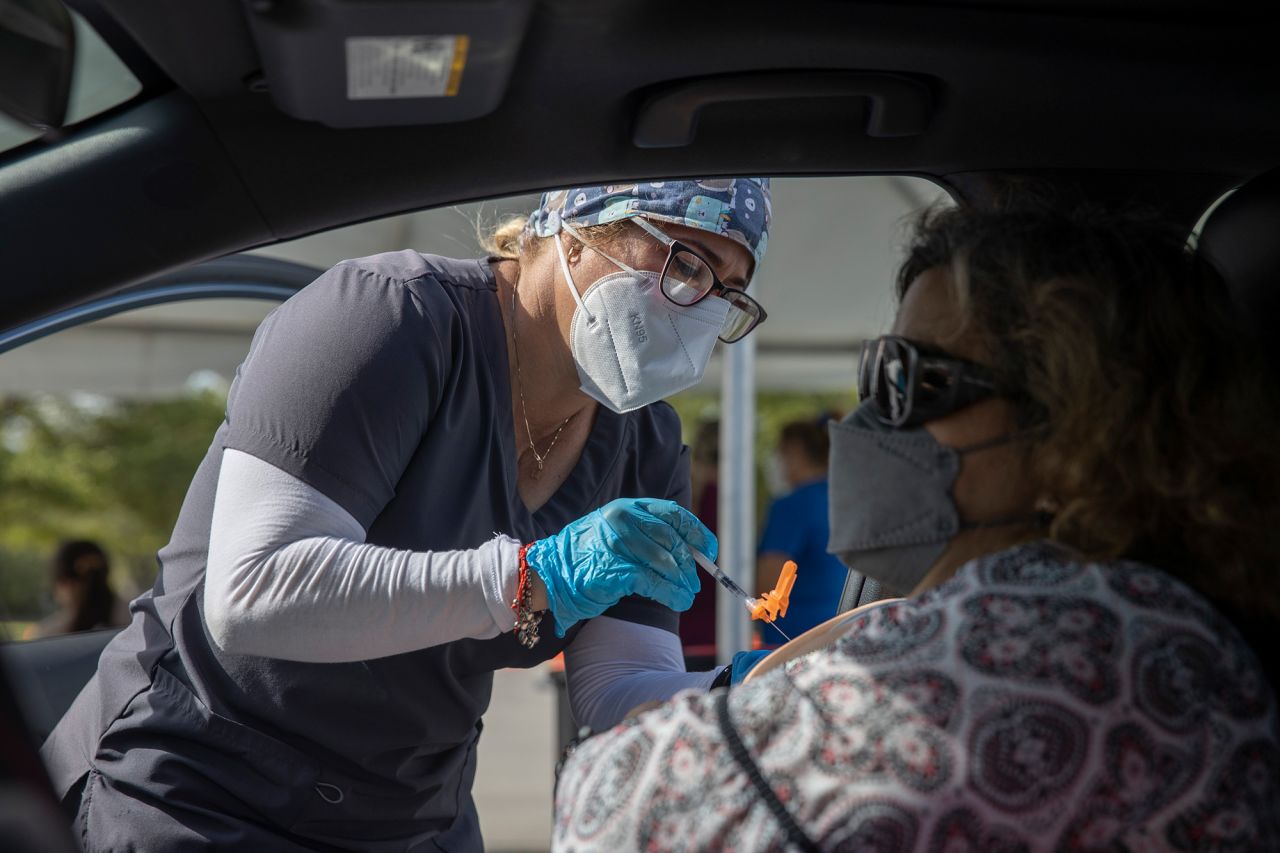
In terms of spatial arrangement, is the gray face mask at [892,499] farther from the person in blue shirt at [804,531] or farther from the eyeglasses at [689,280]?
the person in blue shirt at [804,531]

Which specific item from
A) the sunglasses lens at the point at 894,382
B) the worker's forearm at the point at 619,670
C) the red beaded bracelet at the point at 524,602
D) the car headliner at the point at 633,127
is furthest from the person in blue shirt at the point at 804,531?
the sunglasses lens at the point at 894,382

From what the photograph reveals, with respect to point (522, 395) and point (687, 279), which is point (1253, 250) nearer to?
point (687, 279)

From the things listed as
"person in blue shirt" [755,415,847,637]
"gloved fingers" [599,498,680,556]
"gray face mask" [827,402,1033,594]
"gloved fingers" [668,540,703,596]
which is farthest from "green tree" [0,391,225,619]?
"gray face mask" [827,402,1033,594]

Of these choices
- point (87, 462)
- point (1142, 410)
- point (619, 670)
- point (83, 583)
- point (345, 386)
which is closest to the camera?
point (1142, 410)

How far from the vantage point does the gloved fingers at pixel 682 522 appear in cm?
180

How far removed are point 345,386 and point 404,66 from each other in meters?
0.49

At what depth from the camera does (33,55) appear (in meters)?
1.36

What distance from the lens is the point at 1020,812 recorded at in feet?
3.36

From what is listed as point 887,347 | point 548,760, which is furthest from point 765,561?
point 887,347

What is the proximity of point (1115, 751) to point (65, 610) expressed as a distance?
212 inches

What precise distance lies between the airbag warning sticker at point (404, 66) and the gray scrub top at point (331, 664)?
0.42m

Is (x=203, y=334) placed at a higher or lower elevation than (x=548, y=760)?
higher

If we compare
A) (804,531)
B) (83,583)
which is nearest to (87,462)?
(83,583)

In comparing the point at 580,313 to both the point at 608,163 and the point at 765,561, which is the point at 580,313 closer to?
the point at 608,163
